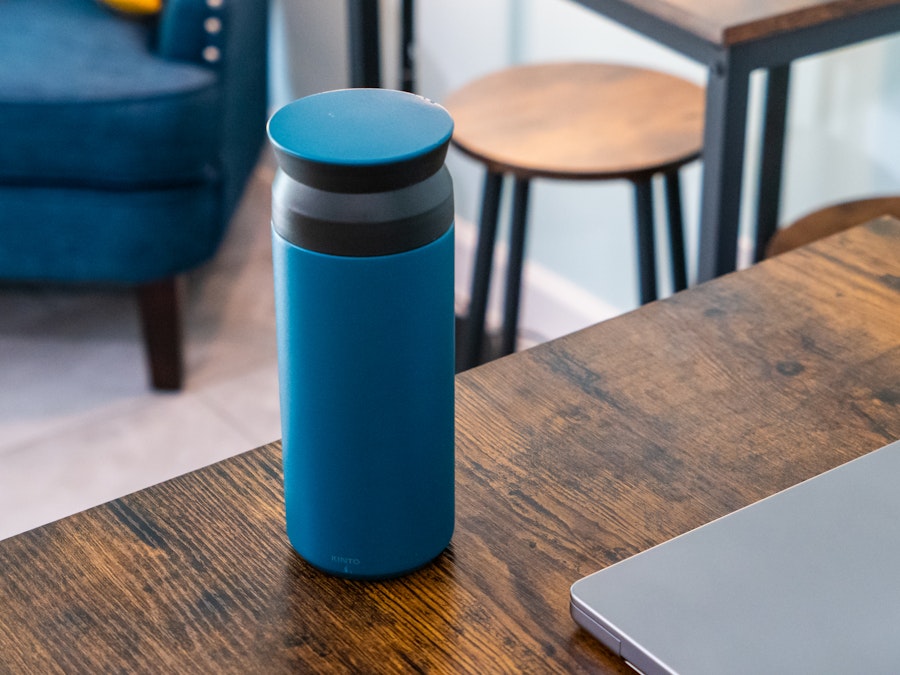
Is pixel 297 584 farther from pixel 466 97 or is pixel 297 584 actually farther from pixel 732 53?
pixel 466 97

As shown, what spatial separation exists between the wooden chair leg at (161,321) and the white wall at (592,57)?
2.11ft

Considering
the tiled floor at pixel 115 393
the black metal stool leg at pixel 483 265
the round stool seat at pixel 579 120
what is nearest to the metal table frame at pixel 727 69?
the round stool seat at pixel 579 120

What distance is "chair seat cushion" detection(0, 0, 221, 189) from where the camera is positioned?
73.3 inches

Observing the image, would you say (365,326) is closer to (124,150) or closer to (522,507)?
(522,507)

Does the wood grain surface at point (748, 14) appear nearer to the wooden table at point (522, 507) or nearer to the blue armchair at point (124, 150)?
the wooden table at point (522, 507)

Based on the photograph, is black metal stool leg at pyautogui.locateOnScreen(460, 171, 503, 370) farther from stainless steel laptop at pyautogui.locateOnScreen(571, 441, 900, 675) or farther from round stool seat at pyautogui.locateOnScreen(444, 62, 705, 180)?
stainless steel laptop at pyautogui.locateOnScreen(571, 441, 900, 675)

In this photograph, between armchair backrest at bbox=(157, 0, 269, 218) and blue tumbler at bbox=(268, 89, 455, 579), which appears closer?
blue tumbler at bbox=(268, 89, 455, 579)

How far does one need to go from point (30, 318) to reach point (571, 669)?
1.89 metres

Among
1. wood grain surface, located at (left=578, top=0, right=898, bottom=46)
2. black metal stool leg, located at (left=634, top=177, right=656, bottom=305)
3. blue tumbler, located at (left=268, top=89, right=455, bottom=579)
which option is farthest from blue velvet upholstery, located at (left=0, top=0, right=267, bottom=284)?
blue tumbler, located at (left=268, top=89, right=455, bottom=579)

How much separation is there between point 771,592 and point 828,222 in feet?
2.80

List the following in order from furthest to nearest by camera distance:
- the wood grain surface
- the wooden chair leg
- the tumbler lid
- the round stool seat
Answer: the wooden chair leg → the round stool seat → the wood grain surface → the tumbler lid

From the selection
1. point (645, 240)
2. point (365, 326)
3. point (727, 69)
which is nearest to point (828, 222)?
point (727, 69)

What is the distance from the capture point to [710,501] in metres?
0.67

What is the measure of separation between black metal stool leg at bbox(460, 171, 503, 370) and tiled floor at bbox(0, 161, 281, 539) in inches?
13.4
